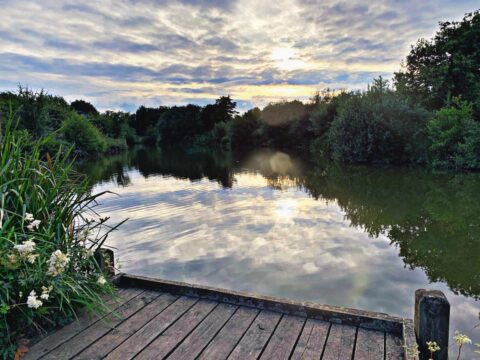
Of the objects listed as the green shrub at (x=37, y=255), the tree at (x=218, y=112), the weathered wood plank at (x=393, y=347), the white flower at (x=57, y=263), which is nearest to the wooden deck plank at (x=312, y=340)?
the weathered wood plank at (x=393, y=347)

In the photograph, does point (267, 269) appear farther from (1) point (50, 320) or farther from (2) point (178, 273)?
(1) point (50, 320)

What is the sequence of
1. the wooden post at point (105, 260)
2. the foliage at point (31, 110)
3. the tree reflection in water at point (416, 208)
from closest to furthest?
the wooden post at point (105, 260)
the tree reflection in water at point (416, 208)
the foliage at point (31, 110)

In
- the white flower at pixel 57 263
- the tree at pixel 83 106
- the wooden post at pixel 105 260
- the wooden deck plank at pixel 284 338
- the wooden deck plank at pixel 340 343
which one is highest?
the tree at pixel 83 106

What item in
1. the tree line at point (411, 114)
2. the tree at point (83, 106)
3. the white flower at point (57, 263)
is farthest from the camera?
the tree at point (83, 106)

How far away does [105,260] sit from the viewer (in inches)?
130

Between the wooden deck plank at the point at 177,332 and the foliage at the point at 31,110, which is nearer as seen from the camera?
the wooden deck plank at the point at 177,332

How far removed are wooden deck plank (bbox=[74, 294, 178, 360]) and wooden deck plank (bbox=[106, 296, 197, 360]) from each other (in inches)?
1.8

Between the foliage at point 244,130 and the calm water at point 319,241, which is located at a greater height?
the foliage at point 244,130

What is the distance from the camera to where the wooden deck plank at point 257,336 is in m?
2.25

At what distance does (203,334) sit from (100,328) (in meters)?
0.80

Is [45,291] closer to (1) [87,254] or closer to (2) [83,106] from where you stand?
(1) [87,254]

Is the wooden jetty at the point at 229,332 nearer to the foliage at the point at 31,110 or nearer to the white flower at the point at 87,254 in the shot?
the white flower at the point at 87,254

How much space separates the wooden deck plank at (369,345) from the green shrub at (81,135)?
87.0ft

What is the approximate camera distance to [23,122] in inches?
680
